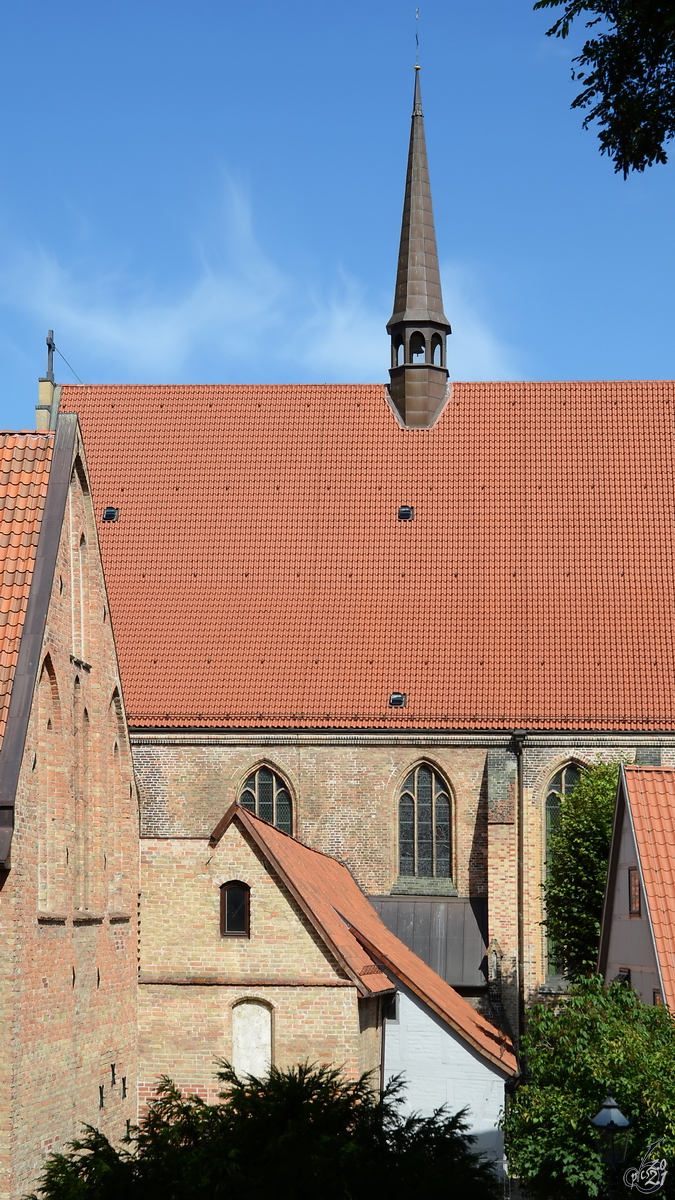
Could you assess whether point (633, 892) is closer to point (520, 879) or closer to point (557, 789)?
point (520, 879)

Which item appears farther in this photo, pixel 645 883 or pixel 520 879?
pixel 520 879

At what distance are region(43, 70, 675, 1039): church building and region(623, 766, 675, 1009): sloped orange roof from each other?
29.3ft

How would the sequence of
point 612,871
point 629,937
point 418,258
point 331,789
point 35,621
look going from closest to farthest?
point 35,621 < point 629,937 < point 612,871 < point 331,789 < point 418,258

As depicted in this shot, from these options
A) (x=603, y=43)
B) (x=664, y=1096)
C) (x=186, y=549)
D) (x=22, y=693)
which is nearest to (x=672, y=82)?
(x=603, y=43)

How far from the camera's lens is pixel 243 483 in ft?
107

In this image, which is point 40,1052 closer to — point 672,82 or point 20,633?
point 20,633

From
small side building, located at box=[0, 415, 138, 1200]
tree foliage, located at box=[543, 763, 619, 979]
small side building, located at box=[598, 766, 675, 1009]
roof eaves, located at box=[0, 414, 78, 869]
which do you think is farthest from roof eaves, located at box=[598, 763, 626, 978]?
roof eaves, located at box=[0, 414, 78, 869]

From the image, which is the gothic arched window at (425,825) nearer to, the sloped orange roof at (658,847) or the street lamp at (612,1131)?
the sloped orange roof at (658,847)

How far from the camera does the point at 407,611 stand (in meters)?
30.8

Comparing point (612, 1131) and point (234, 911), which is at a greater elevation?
point (234, 911)

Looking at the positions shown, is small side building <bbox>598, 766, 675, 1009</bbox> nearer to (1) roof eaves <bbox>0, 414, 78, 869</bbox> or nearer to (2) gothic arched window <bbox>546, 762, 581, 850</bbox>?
(2) gothic arched window <bbox>546, 762, 581, 850</bbox>

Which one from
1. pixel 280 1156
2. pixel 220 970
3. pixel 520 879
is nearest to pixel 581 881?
pixel 520 879

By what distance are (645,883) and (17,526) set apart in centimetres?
869

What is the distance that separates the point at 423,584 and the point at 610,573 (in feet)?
11.8
